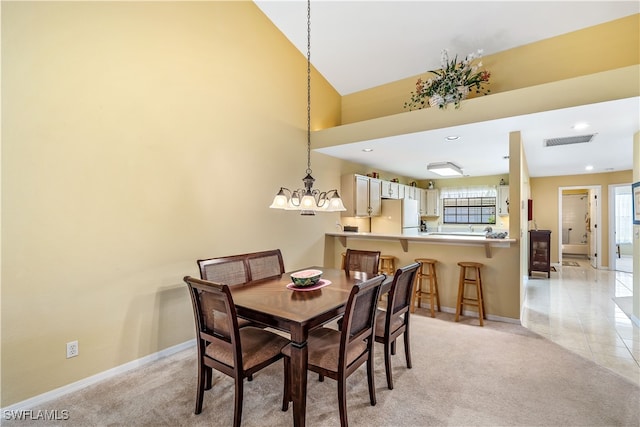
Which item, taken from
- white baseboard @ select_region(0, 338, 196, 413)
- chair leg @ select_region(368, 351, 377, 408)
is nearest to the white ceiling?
chair leg @ select_region(368, 351, 377, 408)

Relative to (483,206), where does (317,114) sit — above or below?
above

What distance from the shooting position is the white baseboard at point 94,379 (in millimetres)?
2055

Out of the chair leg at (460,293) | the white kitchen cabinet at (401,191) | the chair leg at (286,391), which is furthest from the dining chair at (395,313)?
the white kitchen cabinet at (401,191)

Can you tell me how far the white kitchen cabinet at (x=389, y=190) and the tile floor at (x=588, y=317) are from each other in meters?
2.93

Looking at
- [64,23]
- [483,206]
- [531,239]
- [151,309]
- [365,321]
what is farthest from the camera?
[483,206]

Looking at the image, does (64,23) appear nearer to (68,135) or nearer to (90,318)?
(68,135)

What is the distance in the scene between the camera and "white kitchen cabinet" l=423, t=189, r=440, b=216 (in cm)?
800

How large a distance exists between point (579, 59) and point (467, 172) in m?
3.62

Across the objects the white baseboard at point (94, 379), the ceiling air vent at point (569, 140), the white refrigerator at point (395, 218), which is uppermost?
the ceiling air vent at point (569, 140)

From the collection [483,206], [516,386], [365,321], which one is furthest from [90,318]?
[483,206]

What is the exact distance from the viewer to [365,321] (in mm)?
1985

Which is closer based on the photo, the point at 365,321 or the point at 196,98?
the point at 365,321

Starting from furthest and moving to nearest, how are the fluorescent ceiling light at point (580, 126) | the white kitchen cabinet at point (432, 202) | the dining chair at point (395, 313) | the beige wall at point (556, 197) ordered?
the white kitchen cabinet at point (432, 202) < the beige wall at point (556, 197) < the fluorescent ceiling light at point (580, 126) < the dining chair at point (395, 313)

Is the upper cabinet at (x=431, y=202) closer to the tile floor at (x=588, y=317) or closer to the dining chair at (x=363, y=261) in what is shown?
the tile floor at (x=588, y=317)
